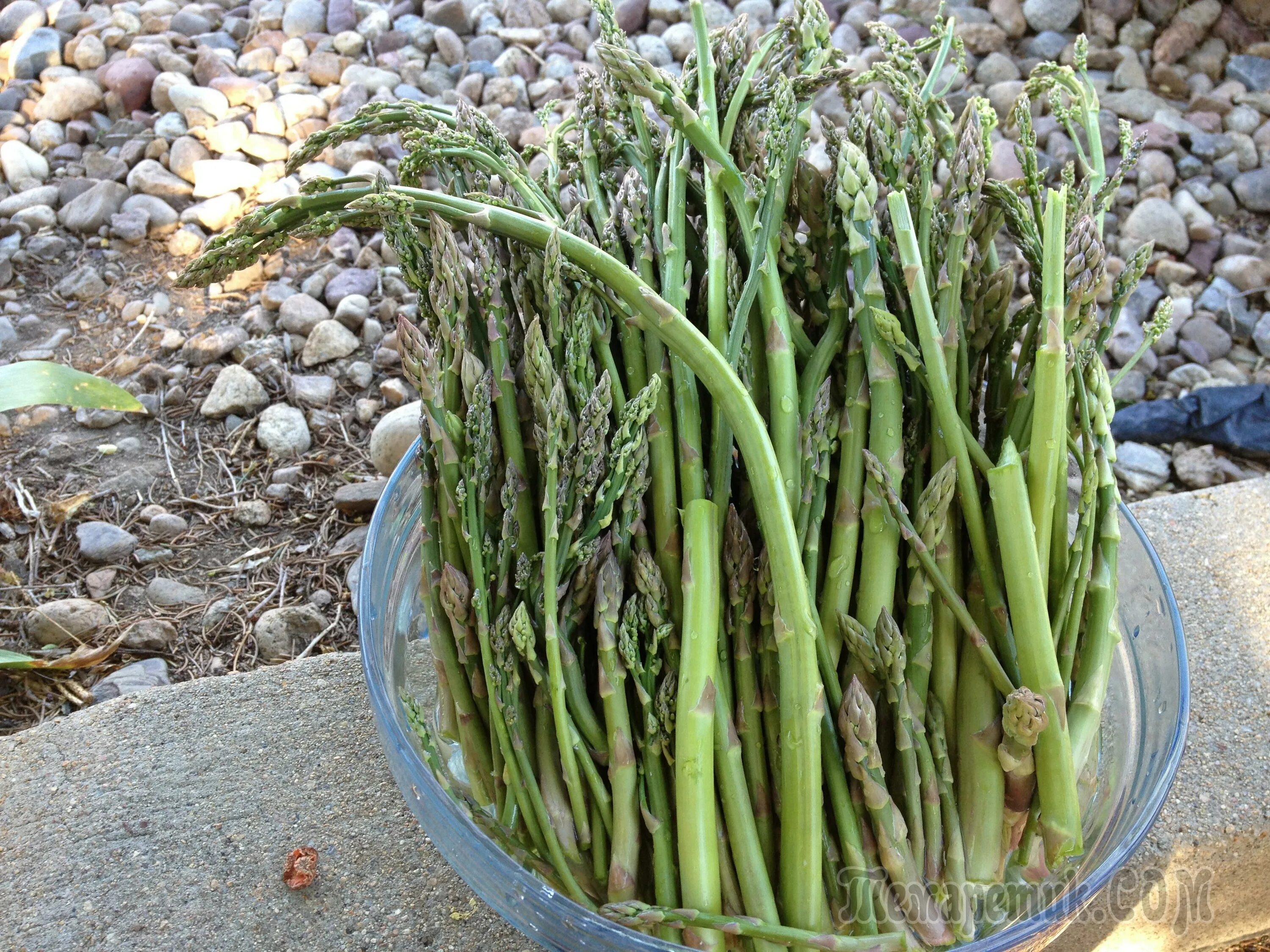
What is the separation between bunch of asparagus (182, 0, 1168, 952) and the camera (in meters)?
1.04

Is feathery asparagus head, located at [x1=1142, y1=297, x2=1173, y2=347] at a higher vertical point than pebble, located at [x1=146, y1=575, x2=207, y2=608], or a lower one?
higher

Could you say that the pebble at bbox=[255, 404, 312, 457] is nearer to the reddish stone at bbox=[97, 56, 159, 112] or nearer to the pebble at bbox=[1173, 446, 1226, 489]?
the reddish stone at bbox=[97, 56, 159, 112]

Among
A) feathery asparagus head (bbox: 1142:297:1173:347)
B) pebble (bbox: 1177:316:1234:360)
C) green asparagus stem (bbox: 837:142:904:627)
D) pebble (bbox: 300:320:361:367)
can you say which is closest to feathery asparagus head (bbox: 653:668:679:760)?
green asparagus stem (bbox: 837:142:904:627)

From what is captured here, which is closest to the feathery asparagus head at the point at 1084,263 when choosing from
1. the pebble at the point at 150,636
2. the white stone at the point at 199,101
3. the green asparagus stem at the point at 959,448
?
the green asparagus stem at the point at 959,448

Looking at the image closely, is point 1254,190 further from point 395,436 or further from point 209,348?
point 209,348

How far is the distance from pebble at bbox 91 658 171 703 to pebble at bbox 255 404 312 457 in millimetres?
568

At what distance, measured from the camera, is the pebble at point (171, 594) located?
1896 mm

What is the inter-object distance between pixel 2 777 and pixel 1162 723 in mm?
1440

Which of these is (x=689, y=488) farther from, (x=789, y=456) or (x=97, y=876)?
(x=97, y=876)

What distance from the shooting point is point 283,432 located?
2240 mm

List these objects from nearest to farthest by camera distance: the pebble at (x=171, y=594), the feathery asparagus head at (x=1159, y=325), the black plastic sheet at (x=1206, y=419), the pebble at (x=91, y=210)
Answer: the feathery asparagus head at (x=1159, y=325) → the pebble at (x=171, y=594) → the black plastic sheet at (x=1206, y=419) → the pebble at (x=91, y=210)

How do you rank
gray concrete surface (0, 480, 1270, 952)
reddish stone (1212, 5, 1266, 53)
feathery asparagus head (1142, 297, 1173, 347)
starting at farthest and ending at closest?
reddish stone (1212, 5, 1266, 53) → feathery asparagus head (1142, 297, 1173, 347) → gray concrete surface (0, 480, 1270, 952)

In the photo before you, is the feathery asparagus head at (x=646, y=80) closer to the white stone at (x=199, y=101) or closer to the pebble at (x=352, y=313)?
the pebble at (x=352, y=313)

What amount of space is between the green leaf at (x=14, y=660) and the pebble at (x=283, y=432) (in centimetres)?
67
